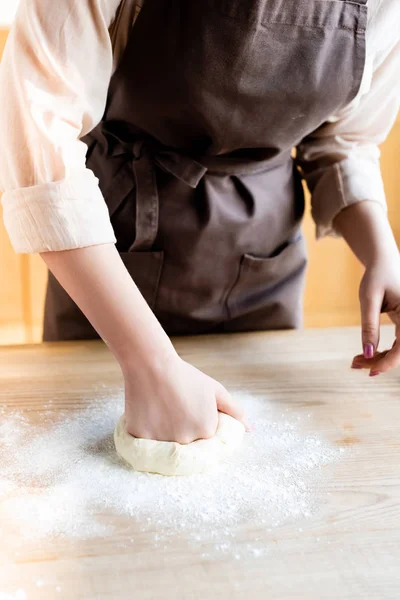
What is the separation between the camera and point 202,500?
58 centimetres

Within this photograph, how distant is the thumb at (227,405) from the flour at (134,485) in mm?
26

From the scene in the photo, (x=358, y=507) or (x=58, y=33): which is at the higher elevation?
(x=58, y=33)

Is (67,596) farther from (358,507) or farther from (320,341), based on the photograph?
(320,341)

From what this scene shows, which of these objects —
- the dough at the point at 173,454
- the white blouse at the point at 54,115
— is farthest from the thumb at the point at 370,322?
the white blouse at the point at 54,115

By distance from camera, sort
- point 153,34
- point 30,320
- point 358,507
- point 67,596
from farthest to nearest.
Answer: point 30,320
point 153,34
point 358,507
point 67,596

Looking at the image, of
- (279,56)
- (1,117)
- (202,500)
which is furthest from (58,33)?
(202,500)

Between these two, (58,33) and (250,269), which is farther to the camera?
(250,269)

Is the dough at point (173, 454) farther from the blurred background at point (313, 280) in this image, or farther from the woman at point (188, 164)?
the blurred background at point (313, 280)

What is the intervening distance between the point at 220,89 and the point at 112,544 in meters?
0.48

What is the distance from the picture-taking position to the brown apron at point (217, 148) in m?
0.70

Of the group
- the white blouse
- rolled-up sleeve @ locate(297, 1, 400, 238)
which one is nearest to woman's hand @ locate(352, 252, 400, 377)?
rolled-up sleeve @ locate(297, 1, 400, 238)

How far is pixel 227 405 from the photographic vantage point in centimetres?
68

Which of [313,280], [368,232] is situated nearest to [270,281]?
[368,232]

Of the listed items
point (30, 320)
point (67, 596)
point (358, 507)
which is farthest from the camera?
point (30, 320)
